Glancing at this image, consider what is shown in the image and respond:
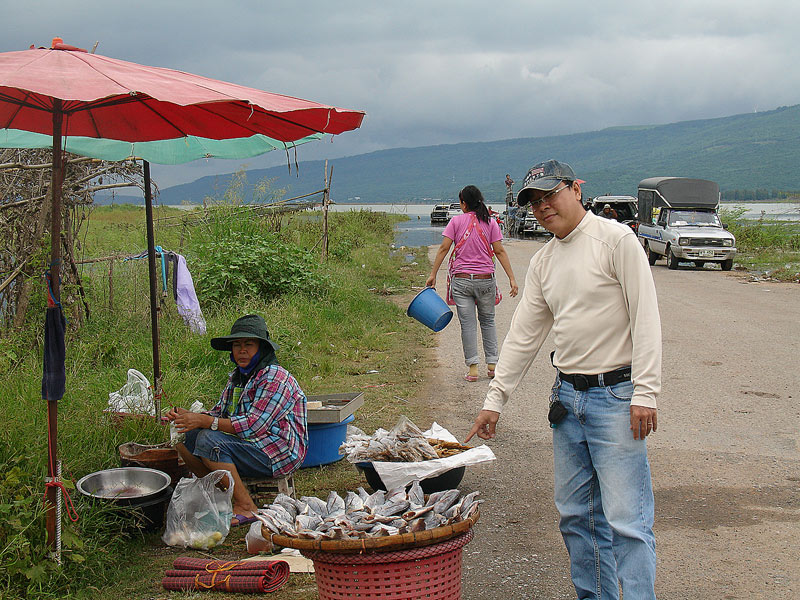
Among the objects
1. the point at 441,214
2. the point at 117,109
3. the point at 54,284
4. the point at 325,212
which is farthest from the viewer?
the point at 441,214

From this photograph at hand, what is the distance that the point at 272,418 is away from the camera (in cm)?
525

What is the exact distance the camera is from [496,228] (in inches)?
358

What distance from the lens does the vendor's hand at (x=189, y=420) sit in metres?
4.98

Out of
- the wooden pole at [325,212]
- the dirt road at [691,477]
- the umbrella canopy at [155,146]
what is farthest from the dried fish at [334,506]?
the wooden pole at [325,212]

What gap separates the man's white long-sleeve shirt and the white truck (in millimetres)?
21572

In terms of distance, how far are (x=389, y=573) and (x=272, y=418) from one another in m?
2.02

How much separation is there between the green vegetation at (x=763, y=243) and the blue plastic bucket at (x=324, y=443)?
19.5 meters

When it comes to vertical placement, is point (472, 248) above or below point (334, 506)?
above

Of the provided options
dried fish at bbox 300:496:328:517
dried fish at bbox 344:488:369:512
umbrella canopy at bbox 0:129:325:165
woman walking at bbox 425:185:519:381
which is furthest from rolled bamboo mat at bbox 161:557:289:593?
woman walking at bbox 425:185:519:381

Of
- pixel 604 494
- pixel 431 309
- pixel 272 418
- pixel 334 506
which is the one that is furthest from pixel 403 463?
pixel 431 309

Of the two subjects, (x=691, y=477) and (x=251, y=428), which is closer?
(x=251, y=428)

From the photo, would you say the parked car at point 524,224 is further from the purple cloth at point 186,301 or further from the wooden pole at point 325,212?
the purple cloth at point 186,301

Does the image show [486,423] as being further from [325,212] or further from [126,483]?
[325,212]

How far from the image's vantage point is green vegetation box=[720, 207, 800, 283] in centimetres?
2530
